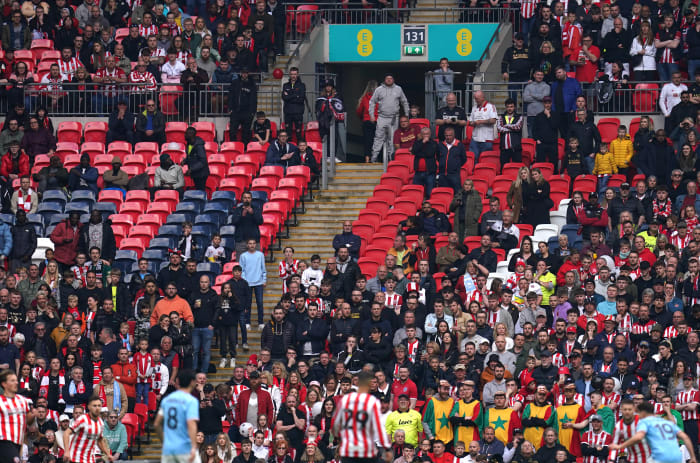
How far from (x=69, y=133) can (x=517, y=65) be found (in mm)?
9263

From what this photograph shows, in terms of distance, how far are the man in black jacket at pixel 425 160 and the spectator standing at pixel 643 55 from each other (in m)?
4.72

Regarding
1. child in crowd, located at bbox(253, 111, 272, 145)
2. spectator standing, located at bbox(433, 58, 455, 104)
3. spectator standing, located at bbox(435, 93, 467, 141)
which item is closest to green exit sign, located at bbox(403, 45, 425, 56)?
spectator standing, located at bbox(433, 58, 455, 104)

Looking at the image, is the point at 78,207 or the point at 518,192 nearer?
the point at 518,192

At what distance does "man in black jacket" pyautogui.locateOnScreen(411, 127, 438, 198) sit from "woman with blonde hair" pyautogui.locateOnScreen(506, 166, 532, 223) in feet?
6.21

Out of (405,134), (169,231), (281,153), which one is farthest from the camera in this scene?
(405,134)

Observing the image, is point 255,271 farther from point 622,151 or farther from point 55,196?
point 622,151

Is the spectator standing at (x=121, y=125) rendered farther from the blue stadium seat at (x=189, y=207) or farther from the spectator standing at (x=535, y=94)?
the spectator standing at (x=535, y=94)

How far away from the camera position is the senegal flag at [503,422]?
24.1 meters

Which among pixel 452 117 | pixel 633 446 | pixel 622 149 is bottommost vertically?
pixel 633 446

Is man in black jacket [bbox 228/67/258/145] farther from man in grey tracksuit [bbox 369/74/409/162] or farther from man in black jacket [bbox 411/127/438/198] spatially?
man in black jacket [bbox 411/127/438/198]

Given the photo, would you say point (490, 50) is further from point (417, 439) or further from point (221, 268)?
point (417, 439)

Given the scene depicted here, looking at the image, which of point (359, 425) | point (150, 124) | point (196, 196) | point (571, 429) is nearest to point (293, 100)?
point (196, 196)

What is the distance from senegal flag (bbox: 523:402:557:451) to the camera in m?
24.1

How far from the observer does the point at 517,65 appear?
31.9 meters
